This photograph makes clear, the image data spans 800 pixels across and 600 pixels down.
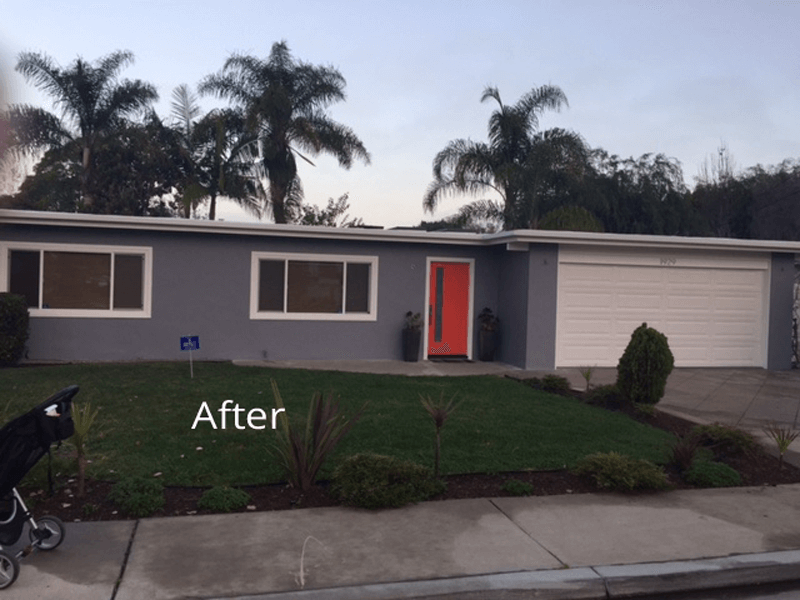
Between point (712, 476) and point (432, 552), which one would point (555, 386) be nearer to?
point (712, 476)

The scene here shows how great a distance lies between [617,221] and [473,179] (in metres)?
9.52

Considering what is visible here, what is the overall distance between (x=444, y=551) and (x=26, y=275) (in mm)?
11704

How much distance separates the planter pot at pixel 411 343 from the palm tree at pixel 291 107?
37.2 ft

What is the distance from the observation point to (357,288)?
15977mm

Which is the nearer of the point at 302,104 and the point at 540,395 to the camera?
the point at 540,395

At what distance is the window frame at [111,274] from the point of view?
1436 cm

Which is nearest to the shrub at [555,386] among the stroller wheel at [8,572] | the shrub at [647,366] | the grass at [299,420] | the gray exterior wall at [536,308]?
the grass at [299,420]

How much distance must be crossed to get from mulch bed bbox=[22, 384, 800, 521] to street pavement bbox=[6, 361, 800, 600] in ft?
0.65

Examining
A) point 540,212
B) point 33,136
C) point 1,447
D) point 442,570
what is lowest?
point 442,570

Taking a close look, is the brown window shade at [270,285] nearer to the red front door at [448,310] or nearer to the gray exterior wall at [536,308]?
the red front door at [448,310]

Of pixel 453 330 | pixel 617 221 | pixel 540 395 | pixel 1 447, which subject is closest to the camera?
pixel 1 447

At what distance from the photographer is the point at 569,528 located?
598 cm

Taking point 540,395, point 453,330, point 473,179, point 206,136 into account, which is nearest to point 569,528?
point 540,395

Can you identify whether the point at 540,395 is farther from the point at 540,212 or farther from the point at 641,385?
the point at 540,212
